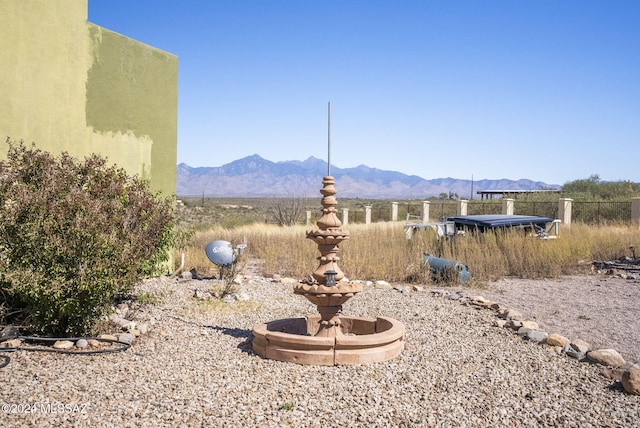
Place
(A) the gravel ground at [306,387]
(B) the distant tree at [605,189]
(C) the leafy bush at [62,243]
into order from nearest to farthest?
(A) the gravel ground at [306,387] < (C) the leafy bush at [62,243] < (B) the distant tree at [605,189]

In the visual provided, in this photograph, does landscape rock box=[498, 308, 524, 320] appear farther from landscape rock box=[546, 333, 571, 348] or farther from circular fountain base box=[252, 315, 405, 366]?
circular fountain base box=[252, 315, 405, 366]

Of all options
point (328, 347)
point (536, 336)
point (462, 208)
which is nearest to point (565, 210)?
point (462, 208)

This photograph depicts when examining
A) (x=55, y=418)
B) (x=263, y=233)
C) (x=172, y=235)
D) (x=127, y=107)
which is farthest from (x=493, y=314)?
(x=263, y=233)

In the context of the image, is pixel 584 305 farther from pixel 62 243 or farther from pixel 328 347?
pixel 62 243

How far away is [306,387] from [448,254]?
9.96 m

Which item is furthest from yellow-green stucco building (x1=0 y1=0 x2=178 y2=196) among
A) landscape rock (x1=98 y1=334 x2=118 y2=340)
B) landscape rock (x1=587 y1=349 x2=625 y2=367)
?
landscape rock (x1=587 y1=349 x2=625 y2=367)

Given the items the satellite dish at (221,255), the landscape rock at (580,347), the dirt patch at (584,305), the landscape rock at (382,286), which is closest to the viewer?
the landscape rock at (580,347)

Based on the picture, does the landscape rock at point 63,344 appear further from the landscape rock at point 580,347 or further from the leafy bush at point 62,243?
the landscape rock at point 580,347

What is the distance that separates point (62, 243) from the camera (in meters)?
5.70

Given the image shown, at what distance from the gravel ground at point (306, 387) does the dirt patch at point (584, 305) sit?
1696mm

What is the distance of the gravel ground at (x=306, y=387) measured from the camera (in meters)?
4.19

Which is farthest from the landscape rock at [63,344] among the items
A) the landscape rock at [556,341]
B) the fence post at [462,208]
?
the fence post at [462,208]

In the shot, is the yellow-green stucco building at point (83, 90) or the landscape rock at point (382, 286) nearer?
the yellow-green stucco building at point (83, 90)

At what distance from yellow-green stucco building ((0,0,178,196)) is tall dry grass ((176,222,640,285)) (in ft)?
8.90
